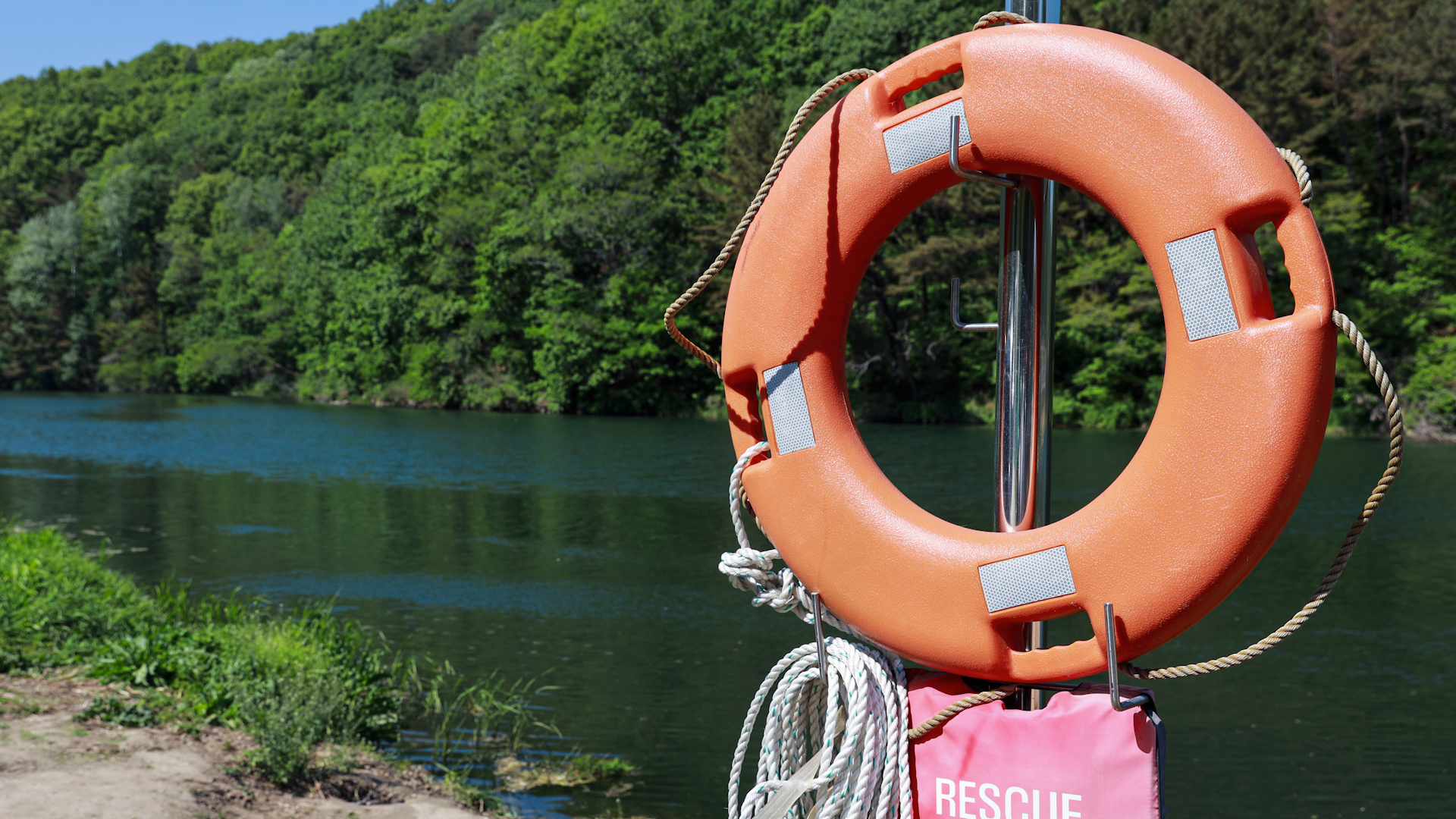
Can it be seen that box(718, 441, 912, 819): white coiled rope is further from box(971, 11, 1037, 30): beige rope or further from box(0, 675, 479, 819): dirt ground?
box(0, 675, 479, 819): dirt ground

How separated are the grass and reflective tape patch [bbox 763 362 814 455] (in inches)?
77.3

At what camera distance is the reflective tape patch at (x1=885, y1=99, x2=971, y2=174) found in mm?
1700

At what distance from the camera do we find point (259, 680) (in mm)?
3646

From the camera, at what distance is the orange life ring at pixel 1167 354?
149cm

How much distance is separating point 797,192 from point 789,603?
2.06ft

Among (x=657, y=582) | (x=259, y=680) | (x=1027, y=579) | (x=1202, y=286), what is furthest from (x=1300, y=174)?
(x=657, y=582)

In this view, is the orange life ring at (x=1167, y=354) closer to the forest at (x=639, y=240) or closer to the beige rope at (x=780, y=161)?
the beige rope at (x=780, y=161)

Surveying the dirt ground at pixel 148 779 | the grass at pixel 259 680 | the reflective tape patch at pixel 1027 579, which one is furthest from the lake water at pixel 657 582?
the reflective tape patch at pixel 1027 579

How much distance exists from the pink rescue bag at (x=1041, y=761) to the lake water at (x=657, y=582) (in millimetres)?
2028

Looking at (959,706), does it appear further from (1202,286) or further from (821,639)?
(1202,286)

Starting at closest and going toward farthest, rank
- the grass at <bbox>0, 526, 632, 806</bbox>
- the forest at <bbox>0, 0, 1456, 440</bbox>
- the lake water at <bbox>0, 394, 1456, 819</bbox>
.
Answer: the grass at <bbox>0, 526, 632, 806</bbox> < the lake water at <bbox>0, 394, 1456, 819</bbox> < the forest at <bbox>0, 0, 1456, 440</bbox>

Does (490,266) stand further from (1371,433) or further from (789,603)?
(789,603)

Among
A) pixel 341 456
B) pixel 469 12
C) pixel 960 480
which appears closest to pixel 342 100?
pixel 469 12

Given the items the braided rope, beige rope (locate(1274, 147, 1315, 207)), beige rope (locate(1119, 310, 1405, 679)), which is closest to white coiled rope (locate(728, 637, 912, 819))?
beige rope (locate(1119, 310, 1405, 679))
